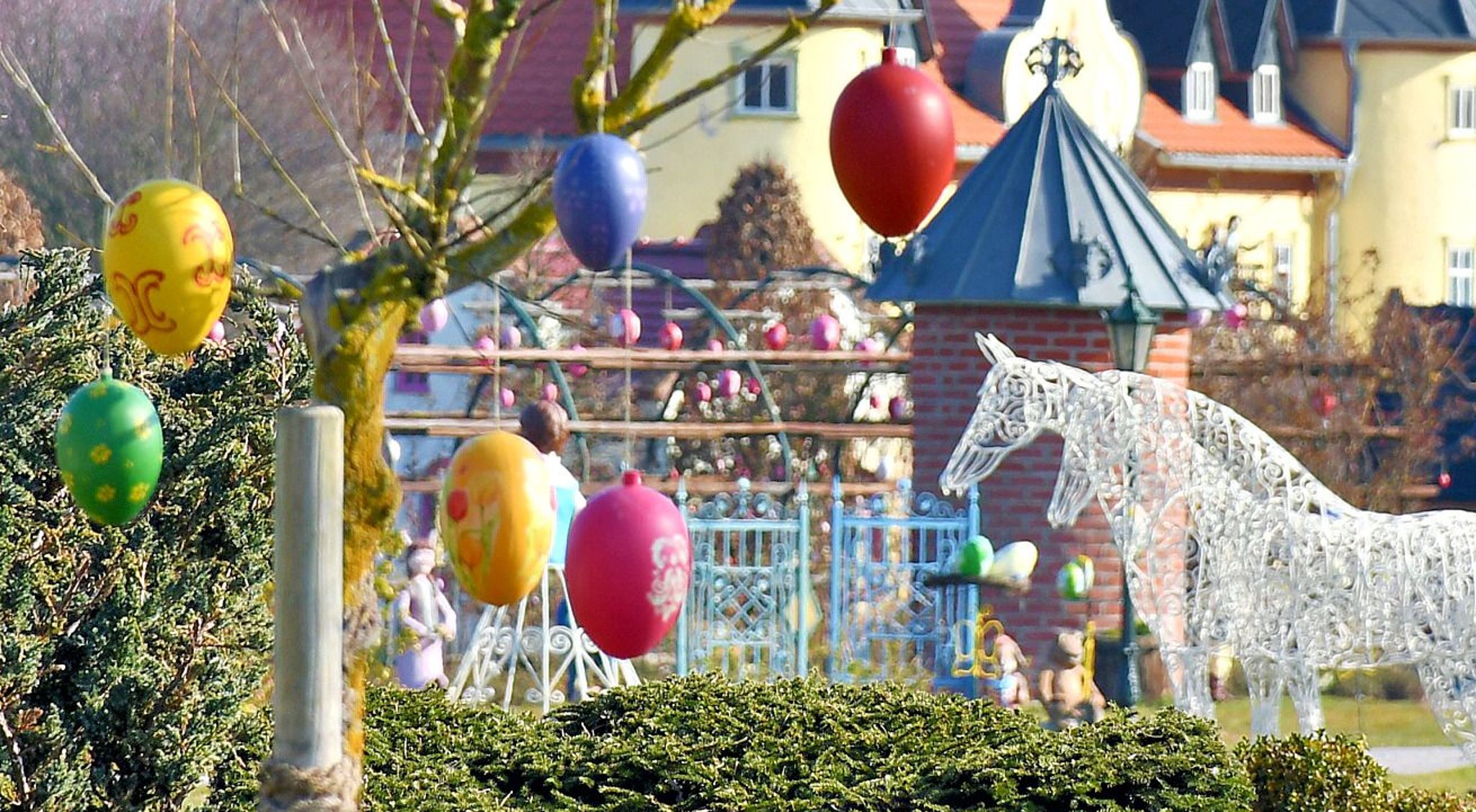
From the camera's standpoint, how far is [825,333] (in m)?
16.8

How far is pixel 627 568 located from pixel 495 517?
0.40 meters

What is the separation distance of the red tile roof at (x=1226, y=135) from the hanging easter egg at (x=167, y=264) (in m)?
27.9

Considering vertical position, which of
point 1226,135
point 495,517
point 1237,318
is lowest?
point 495,517

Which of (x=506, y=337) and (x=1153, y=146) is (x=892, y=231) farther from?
(x=1153, y=146)

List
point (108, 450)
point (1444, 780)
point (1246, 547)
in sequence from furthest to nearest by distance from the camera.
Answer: point (1444, 780) → point (1246, 547) → point (108, 450)

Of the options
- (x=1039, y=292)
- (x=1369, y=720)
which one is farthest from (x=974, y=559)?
(x=1369, y=720)

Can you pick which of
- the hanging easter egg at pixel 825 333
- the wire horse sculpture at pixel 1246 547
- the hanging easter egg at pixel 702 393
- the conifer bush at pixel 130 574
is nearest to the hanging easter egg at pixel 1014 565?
the wire horse sculpture at pixel 1246 547

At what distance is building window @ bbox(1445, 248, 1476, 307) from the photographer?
3434 centimetres

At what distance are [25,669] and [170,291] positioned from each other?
1511 millimetres

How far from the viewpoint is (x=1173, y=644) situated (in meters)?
9.58

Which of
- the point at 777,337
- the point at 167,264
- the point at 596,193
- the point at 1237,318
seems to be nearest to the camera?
the point at 596,193

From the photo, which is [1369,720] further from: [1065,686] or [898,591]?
[1065,686]

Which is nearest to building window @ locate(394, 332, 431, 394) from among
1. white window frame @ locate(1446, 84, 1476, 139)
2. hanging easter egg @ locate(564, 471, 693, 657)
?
hanging easter egg @ locate(564, 471, 693, 657)

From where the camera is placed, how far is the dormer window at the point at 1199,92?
33031 millimetres
